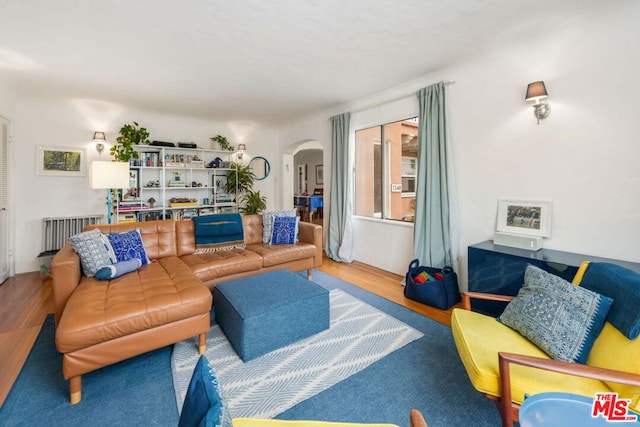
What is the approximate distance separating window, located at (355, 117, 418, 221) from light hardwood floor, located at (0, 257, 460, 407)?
3.01 ft

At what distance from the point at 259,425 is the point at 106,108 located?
5188mm

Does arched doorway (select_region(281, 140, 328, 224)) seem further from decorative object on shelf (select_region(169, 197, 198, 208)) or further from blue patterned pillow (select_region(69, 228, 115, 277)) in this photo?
blue patterned pillow (select_region(69, 228, 115, 277))

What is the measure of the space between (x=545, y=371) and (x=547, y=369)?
0.89 ft

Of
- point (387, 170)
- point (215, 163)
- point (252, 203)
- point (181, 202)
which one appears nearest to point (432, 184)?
point (387, 170)

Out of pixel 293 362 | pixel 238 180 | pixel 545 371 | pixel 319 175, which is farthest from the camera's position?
pixel 319 175

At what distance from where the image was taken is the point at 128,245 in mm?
2697

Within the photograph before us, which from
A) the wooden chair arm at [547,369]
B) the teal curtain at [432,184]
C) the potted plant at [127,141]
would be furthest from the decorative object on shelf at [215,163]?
the wooden chair arm at [547,369]

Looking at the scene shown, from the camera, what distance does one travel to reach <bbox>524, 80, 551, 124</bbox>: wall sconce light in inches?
93.0

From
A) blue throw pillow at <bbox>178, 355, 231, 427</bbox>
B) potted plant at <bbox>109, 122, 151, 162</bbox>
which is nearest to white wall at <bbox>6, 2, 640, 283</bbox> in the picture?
potted plant at <bbox>109, 122, 151, 162</bbox>

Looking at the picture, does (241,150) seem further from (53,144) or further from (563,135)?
(563,135)

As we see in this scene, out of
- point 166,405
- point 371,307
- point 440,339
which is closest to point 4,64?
point 166,405

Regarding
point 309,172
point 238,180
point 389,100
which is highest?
point 389,100

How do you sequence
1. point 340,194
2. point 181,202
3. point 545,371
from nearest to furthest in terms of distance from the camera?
point 545,371 < point 340,194 < point 181,202

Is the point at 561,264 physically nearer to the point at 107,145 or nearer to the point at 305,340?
the point at 305,340
